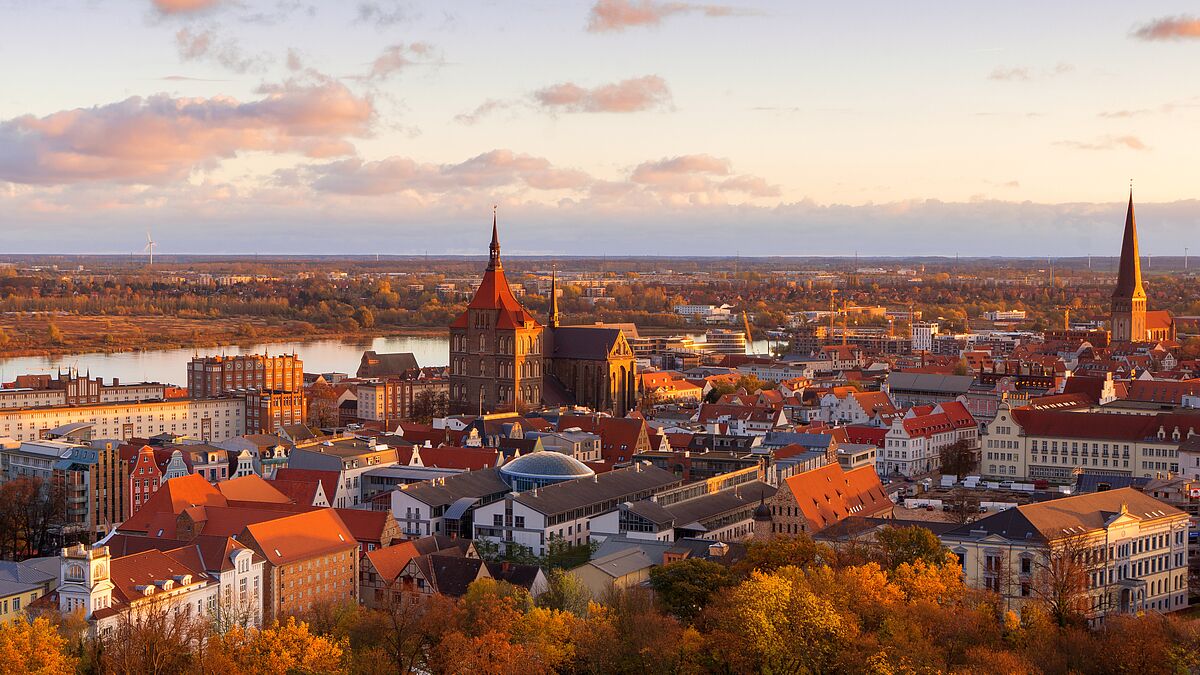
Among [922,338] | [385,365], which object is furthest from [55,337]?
[922,338]

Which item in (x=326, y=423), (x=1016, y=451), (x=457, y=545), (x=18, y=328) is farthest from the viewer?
(x=18, y=328)

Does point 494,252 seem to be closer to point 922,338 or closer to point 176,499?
point 176,499

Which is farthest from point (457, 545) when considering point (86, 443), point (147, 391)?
point (147, 391)

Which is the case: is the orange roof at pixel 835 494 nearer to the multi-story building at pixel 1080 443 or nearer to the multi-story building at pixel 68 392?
the multi-story building at pixel 1080 443

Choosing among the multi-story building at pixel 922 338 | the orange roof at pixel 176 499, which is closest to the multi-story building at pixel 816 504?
the orange roof at pixel 176 499

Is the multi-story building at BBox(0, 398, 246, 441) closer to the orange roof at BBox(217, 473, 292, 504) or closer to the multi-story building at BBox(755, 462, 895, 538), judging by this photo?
the orange roof at BBox(217, 473, 292, 504)

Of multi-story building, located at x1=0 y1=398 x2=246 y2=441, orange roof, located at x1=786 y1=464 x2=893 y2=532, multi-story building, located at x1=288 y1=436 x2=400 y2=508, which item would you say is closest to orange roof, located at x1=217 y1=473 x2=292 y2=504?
multi-story building, located at x1=288 y1=436 x2=400 y2=508

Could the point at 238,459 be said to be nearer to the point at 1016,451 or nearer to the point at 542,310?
the point at 1016,451
